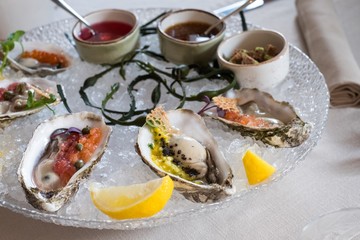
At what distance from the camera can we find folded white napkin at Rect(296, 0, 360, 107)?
1.46m

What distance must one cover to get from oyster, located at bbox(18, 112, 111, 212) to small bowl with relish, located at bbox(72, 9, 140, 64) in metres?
0.27

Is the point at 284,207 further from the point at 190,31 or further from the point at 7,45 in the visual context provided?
the point at 7,45

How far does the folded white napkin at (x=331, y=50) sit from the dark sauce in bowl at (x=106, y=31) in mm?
515

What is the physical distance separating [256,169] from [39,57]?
Answer: 0.74 m

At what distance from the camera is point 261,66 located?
136 centimetres

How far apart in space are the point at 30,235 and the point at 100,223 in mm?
209

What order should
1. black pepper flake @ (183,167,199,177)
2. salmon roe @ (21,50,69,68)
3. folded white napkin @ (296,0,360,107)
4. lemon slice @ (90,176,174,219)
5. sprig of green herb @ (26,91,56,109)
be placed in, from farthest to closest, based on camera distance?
1. salmon roe @ (21,50,69,68)
2. folded white napkin @ (296,0,360,107)
3. sprig of green herb @ (26,91,56,109)
4. black pepper flake @ (183,167,199,177)
5. lemon slice @ (90,176,174,219)

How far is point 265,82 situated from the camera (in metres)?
1.38

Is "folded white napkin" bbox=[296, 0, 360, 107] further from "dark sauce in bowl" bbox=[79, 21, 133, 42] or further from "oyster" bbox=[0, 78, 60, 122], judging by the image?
"oyster" bbox=[0, 78, 60, 122]

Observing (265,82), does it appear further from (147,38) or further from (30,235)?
(30,235)

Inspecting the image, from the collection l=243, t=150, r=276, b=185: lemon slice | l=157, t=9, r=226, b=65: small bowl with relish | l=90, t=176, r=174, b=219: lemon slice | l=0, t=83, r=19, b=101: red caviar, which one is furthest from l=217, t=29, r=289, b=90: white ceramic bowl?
l=0, t=83, r=19, b=101: red caviar

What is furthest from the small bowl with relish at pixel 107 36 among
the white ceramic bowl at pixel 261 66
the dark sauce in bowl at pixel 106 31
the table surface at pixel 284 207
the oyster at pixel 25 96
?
the table surface at pixel 284 207

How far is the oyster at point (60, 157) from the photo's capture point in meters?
1.10

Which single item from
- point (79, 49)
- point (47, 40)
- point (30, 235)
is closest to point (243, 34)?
point (79, 49)
